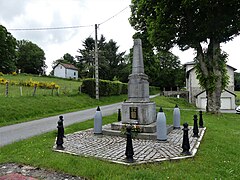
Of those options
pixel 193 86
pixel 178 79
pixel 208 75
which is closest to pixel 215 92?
pixel 208 75

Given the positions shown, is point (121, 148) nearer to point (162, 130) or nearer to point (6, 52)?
point (162, 130)


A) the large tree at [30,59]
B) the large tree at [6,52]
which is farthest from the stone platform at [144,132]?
the large tree at [30,59]

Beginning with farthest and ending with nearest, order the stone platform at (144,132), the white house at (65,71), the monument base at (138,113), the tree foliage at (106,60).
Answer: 1. the white house at (65,71)
2. the tree foliage at (106,60)
3. the monument base at (138,113)
4. the stone platform at (144,132)

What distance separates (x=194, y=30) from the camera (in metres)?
17.4

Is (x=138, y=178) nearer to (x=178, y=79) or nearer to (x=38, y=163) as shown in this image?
(x=38, y=163)

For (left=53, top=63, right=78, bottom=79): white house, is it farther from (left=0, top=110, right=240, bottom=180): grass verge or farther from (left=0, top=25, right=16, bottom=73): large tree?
(left=0, top=110, right=240, bottom=180): grass verge

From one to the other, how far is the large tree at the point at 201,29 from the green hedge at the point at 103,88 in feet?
35.4

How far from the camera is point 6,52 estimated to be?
48688 mm

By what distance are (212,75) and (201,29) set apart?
144 inches

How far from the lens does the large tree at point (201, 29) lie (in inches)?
621

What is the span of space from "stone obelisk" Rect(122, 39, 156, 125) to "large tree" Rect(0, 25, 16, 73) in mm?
46374

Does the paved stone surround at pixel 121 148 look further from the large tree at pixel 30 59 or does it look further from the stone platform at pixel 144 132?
the large tree at pixel 30 59

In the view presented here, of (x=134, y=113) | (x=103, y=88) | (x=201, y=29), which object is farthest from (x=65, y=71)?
(x=134, y=113)

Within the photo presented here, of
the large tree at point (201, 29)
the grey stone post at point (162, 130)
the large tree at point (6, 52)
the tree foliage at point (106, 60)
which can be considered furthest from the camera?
the tree foliage at point (106, 60)
